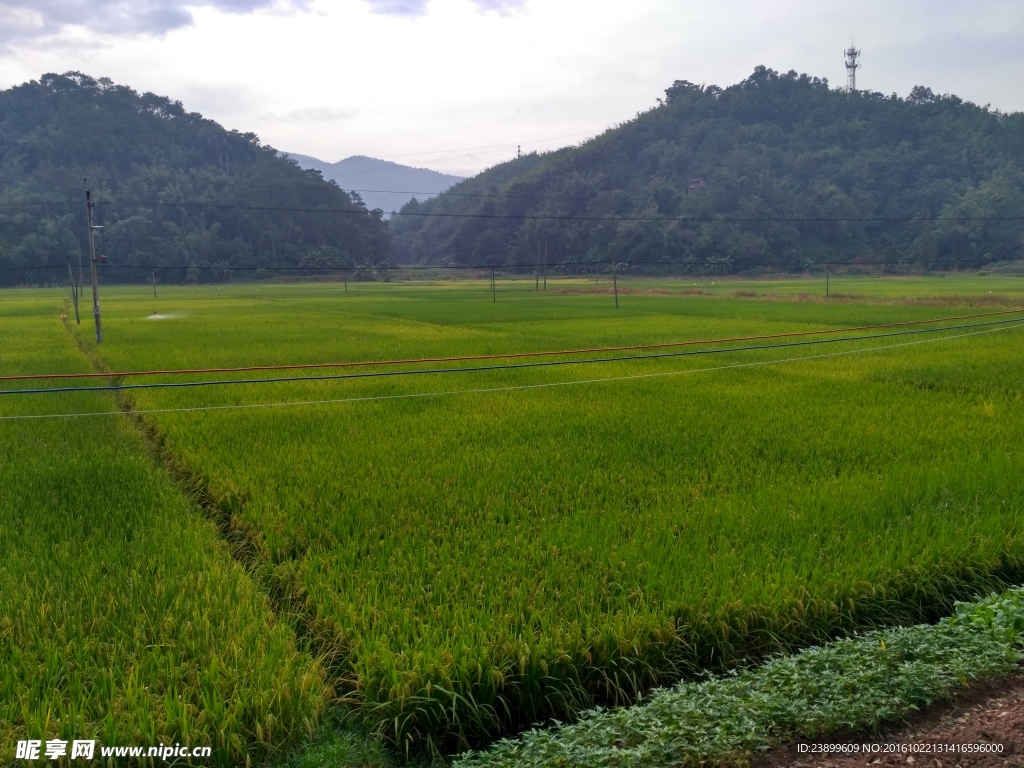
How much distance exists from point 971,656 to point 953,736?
0.66m

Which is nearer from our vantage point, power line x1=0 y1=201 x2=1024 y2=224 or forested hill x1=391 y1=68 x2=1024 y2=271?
power line x1=0 y1=201 x2=1024 y2=224

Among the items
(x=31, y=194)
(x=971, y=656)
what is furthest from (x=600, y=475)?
(x=31, y=194)

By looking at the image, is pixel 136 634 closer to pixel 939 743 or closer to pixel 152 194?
pixel 939 743

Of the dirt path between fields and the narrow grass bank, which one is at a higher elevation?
the narrow grass bank

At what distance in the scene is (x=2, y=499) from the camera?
5582 millimetres

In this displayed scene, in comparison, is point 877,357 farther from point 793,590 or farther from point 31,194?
point 31,194

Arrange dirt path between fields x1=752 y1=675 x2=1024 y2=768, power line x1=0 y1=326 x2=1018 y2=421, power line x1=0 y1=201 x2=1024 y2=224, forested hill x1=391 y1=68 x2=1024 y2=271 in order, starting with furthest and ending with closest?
forested hill x1=391 y1=68 x2=1024 y2=271, power line x1=0 y1=201 x2=1024 y2=224, power line x1=0 y1=326 x2=1018 y2=421, dirt path between fields x1=752 y1=675 x2=1024 y2=768

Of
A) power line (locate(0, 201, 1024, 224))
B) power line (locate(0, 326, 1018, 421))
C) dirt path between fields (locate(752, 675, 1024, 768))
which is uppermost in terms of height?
power line (locate(0, 201, 1024, 224))

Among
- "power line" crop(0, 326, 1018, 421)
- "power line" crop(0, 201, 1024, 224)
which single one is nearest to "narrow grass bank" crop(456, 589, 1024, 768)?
"power line" crop(0, 326, 1018, 421)

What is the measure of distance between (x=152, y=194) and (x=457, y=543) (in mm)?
66786

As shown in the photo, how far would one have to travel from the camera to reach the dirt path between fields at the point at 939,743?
109 inches

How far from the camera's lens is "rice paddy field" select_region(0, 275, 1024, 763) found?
3227 mm

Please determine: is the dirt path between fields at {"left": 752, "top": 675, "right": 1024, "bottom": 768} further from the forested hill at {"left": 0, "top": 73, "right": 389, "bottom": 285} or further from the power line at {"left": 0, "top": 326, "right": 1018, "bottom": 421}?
the forested hill at {"left": 0, "top": 73, "right": 389, "bottom": 285}

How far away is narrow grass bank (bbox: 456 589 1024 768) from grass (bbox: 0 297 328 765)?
2.91 feet
